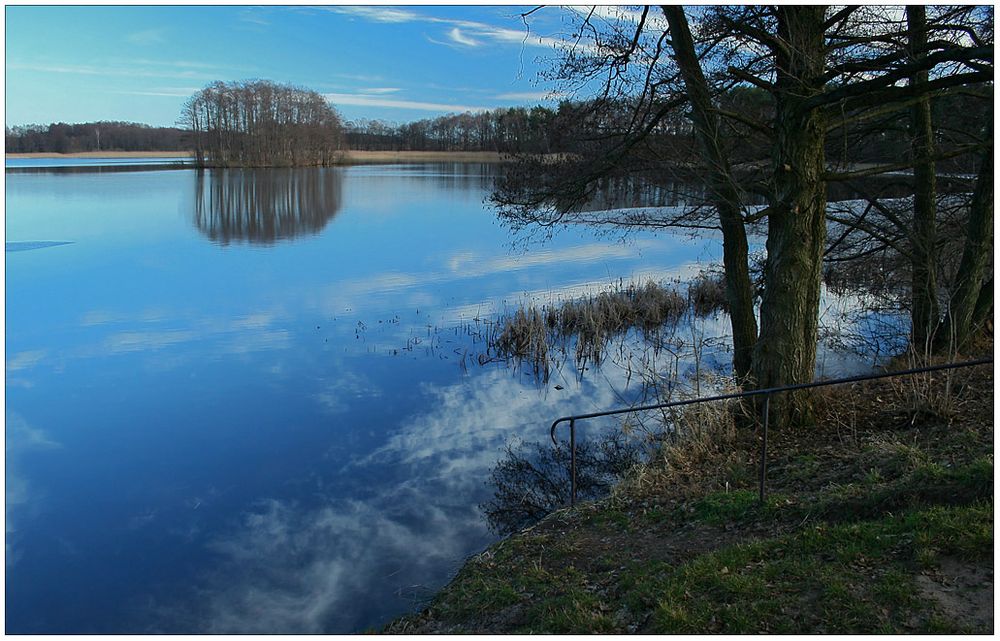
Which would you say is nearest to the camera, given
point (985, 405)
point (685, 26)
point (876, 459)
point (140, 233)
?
point (876, 459)

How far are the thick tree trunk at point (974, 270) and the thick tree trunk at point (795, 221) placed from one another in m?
3.22

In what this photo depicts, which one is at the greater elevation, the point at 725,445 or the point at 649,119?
the point at 649,119

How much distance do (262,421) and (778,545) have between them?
880cm

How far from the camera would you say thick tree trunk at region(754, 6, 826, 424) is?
927 cm

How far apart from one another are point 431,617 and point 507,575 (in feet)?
2.45

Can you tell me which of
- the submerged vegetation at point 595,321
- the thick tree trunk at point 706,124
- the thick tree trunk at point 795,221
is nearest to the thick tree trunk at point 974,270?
the thick tree trunk at point 795,221

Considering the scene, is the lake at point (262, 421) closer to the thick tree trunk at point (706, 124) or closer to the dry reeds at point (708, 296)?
the dry reeds at point (708, 296)

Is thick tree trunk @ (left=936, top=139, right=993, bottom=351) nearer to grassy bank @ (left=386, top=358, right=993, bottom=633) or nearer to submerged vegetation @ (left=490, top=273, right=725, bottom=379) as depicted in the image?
grassy bank @ (left=386, top=358, right=993, bottom=633)

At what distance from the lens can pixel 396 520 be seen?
9211mm

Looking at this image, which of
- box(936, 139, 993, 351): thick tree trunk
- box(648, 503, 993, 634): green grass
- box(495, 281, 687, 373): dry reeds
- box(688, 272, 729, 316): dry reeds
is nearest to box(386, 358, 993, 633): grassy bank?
box(648, 503, 993, 634): green grass

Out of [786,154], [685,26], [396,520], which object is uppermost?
[685,26]

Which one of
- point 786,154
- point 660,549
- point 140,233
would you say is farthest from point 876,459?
point 140,233

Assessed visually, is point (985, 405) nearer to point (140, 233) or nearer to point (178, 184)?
→ point (140, 233)

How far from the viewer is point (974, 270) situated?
12328 millimetres
